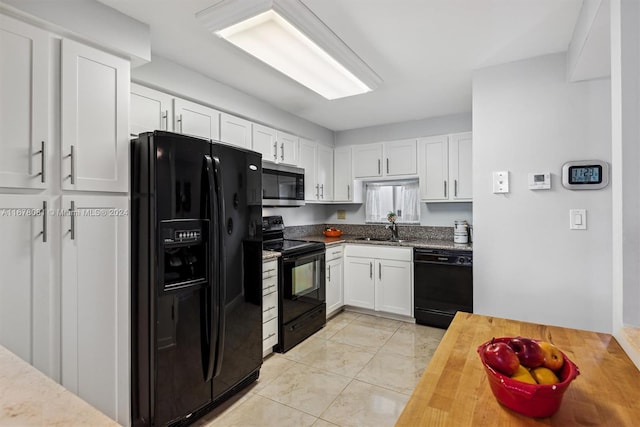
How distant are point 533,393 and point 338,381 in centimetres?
191

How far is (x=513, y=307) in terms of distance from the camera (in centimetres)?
237

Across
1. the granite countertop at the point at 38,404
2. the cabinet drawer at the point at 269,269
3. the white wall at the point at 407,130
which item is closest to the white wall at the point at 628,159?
the granite countertop at the point at 38,404

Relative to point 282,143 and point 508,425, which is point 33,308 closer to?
point 508,425

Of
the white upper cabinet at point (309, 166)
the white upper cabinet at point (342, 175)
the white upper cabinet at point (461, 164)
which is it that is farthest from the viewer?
the white upper cabinet at point (342, 175)

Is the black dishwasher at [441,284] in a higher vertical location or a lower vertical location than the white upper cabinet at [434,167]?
lower

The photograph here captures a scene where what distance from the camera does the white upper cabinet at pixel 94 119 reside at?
5.07 ft

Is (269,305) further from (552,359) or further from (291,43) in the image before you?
(552,359)

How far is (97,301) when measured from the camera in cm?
165

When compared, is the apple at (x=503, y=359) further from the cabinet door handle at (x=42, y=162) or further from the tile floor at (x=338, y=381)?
the cabinet door handle at (x=42, y=162)

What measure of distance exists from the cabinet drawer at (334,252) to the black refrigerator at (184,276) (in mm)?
1545

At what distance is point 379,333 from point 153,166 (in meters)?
2.71

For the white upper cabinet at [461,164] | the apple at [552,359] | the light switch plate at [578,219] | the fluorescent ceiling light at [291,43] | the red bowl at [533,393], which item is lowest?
the red bowl at [533,393]

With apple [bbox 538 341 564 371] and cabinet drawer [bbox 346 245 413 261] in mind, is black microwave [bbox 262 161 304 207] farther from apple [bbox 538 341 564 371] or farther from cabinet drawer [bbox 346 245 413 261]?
apple [bbox 538 341 564 371]

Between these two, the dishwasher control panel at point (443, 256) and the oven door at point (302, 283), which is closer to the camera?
the oven door at point (302, 283)
